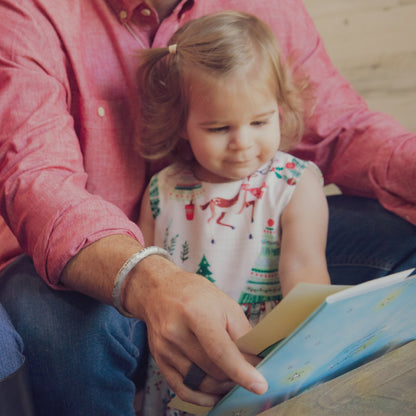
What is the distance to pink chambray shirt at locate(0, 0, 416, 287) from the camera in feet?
3.35

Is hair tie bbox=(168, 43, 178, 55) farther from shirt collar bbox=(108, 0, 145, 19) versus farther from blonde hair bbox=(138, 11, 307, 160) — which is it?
shirt collar bbox=(108, 0, 145, 19)

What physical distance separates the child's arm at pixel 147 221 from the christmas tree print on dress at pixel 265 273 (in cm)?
25

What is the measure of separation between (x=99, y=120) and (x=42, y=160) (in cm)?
21

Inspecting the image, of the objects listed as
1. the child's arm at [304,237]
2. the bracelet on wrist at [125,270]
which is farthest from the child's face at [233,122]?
the bracelet on wrist at [125,270]

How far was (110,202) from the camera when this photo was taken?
1212 millimetres

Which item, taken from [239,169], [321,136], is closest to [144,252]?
[239,169]

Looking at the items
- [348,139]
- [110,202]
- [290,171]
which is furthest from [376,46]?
[110,202]

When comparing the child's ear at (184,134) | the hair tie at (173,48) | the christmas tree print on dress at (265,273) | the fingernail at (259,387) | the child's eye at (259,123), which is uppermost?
the hair tie at (173,48)

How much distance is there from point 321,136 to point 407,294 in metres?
0.74

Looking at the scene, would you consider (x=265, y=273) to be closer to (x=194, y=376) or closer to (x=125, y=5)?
(x=194, y=376)

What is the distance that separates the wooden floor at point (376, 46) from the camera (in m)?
2.09

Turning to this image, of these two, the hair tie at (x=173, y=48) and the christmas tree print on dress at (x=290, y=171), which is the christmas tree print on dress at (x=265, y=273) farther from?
the hair tie at (x=173, y=48)

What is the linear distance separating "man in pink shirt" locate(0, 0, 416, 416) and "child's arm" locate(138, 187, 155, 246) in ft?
0.11

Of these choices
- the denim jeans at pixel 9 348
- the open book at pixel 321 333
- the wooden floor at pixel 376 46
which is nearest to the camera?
the open book at pixel 321 333
